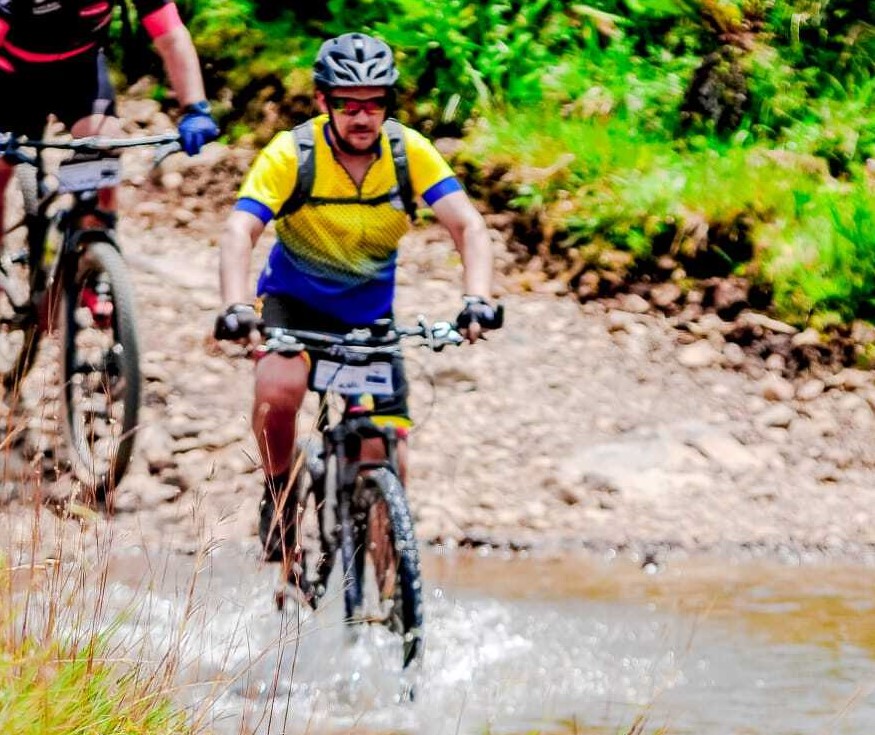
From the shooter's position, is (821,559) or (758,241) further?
(758,241)

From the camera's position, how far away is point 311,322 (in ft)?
16.8

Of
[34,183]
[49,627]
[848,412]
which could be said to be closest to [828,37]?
[848,412]

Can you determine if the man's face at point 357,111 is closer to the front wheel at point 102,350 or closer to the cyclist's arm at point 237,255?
the cyclist's arm at point 237,255

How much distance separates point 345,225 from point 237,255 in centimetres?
45

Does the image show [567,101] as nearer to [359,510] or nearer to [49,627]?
[359,510]

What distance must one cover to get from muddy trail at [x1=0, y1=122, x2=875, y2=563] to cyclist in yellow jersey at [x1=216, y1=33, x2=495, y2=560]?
1.18 m

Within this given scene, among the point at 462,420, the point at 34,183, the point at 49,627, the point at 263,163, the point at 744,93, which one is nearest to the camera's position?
the point at 49,627

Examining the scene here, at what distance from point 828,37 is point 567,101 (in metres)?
1.92

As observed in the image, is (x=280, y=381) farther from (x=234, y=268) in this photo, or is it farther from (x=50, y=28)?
(x=50, y=28)

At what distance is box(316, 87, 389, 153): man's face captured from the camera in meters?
4.76

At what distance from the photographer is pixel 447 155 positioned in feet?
31.6

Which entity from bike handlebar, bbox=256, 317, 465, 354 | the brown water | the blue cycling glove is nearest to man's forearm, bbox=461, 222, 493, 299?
bike handlebar, bbox=256, 317, 465, 354

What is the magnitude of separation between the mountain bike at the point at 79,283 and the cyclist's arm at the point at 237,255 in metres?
1.10

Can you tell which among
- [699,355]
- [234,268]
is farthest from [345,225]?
[699,355]
